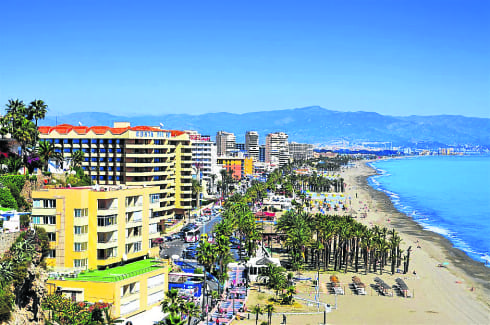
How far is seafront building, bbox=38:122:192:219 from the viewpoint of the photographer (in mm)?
93312

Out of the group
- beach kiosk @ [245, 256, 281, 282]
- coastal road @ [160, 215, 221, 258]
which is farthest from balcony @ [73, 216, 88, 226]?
coastal road @ [160, 215, 221, 258]

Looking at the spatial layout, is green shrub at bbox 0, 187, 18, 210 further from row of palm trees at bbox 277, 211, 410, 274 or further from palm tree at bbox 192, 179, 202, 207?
palm tree at bbox 192, 179, 202, 207

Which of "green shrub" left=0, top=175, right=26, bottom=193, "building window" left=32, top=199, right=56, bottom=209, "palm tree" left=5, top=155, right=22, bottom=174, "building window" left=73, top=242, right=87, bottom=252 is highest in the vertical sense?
"palm tree" left=5, top=155, right=22, bottom=174

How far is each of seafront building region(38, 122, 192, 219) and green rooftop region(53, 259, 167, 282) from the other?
1740 inches

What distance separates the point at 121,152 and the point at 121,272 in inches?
2012

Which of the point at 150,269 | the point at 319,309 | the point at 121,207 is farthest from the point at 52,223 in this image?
the point at 319,309

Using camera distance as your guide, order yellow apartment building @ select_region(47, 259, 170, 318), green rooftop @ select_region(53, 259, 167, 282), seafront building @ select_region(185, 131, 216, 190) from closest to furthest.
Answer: yellow apartment building @ select_region(47, 259, 170, 318) → green rooftop @ select_region(53, 259, 167, 282) → seafront building @ select_region(185, 131, 216, 190)

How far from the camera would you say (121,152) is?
309 feet

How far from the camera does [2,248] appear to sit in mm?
38750

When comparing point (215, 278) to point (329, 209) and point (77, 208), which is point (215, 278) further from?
point (329, 209)

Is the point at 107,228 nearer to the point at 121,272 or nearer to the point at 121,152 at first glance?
the point at 121,272

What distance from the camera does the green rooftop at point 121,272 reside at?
4236cm

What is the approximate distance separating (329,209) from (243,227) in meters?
74.7

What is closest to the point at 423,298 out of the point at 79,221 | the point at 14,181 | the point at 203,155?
the point at 79,221
